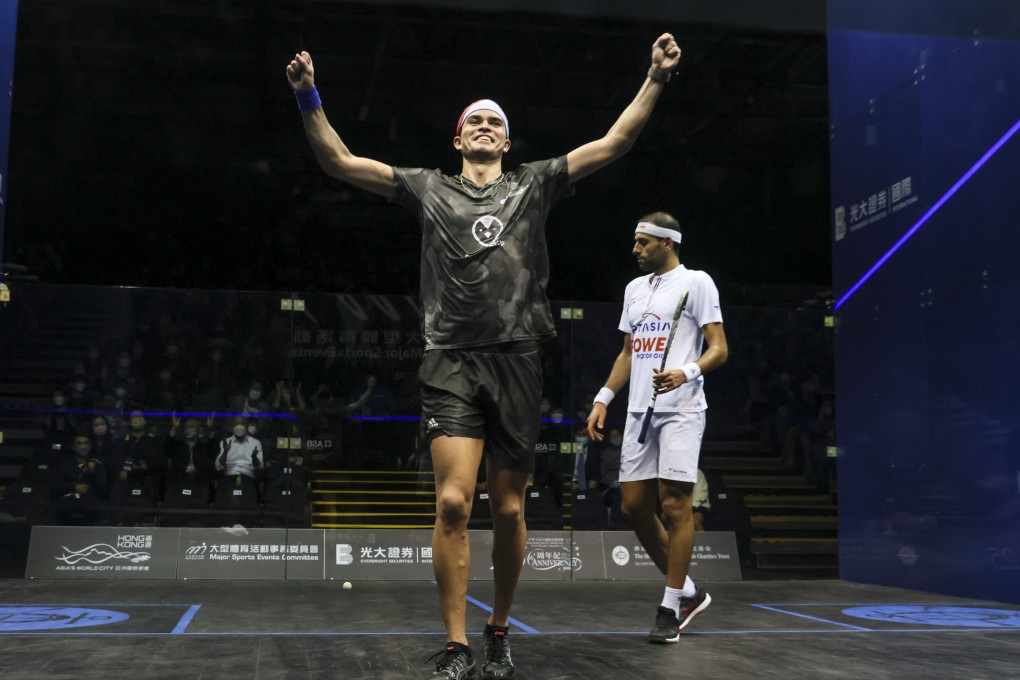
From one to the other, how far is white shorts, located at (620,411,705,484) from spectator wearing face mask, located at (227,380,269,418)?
415cm

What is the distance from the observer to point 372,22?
8.54m

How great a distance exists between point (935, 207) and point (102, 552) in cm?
531

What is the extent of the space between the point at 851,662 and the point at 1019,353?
2401 mm

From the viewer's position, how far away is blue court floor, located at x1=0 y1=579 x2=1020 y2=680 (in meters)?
2.71

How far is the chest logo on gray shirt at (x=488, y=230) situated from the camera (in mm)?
2611

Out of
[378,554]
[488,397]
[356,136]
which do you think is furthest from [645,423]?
[356,136]

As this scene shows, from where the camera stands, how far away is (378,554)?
6895 millimetres

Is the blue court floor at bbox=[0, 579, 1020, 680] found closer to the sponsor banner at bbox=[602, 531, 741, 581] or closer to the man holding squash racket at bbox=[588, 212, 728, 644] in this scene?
the man holding squash racket at bbox=[588, 212, 728, 644]

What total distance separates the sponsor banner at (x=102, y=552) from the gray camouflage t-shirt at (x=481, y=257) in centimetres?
476

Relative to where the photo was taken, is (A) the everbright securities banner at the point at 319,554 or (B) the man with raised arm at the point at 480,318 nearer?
(B) the man with raised arm at the point at 480,318

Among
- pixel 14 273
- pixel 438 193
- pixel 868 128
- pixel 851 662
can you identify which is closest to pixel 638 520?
pixel 851 662

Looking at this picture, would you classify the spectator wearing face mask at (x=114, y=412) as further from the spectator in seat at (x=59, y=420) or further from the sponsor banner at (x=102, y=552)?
the sponsor banner at (x=102, y=552)

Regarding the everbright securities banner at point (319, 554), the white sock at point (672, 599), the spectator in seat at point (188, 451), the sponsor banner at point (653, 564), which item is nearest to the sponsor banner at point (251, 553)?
the everbright securities banner at point (319, 554)

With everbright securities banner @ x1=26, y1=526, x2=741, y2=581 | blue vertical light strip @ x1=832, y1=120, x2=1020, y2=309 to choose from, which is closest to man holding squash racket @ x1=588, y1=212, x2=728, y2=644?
blue vertical light strip @ x1=832, y1=120, x2=1020, y2=309
